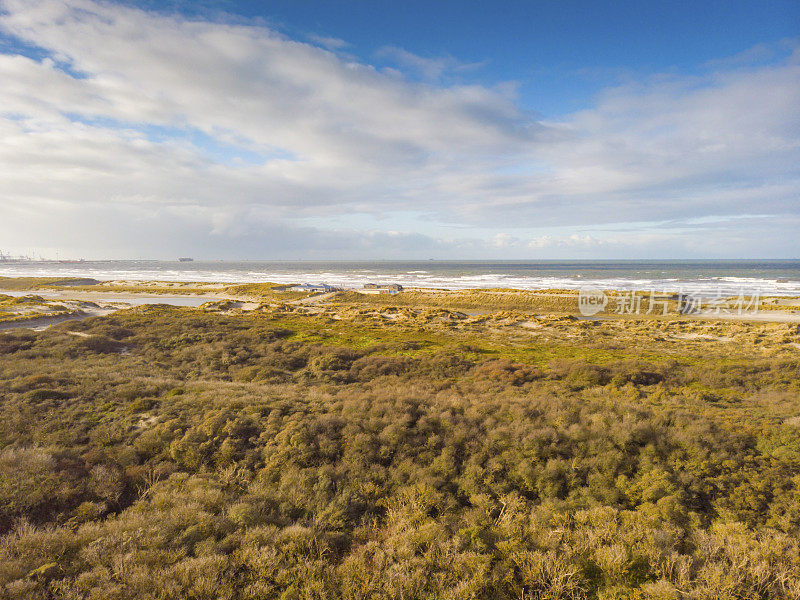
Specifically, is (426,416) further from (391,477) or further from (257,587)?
(257,587)

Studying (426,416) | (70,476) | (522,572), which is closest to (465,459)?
(426,416)

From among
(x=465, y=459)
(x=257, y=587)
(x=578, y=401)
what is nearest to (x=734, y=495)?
(x=578, y=401)

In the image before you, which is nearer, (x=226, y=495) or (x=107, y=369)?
(x=226, y=495)

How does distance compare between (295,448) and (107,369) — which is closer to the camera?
(295,448)

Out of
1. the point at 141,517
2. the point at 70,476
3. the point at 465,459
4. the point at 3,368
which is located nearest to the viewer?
the point at 141,517

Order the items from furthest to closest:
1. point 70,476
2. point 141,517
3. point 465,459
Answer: point 465,459 < point 70,476 < point 141,517

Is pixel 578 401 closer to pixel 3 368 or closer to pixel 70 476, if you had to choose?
pixel 70 476
